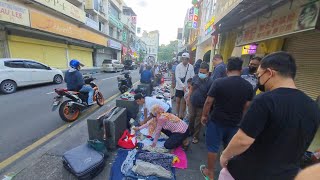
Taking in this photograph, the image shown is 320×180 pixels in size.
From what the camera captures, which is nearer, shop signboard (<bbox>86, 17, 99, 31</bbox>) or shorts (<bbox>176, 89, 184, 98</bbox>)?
shorts (<bbox>176, 89, 184, 98</bbox>)

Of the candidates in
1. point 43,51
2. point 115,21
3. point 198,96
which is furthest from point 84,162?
point 115,21

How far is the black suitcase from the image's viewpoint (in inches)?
99.7

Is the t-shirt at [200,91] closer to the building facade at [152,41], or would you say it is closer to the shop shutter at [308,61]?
the shop shutter at [308,61]

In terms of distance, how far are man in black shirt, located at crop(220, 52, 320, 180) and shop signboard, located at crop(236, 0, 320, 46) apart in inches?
91.2

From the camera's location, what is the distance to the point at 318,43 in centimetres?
391

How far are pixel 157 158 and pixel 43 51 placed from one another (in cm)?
1512

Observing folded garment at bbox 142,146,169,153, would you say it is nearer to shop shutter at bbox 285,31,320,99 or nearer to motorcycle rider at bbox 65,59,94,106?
motorcycle rider at bbox 65,59,94,106

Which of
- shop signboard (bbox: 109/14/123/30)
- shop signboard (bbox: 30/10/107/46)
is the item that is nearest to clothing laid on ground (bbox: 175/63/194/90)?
shop signboard (bbox: 30/10/107/46)

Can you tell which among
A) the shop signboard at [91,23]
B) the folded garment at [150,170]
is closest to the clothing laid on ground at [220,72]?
the folded garment at [150,170]

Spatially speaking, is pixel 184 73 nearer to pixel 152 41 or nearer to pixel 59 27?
pixel 59 27

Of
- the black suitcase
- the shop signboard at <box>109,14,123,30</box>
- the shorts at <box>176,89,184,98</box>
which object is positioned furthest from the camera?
the shop signboard at <box>109,14,123,30</box>

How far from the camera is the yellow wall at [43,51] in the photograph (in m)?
11.6

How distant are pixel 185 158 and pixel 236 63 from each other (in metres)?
1.98

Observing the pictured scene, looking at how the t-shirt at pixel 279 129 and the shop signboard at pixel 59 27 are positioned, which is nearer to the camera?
the t-shirt at pixel 279 129
